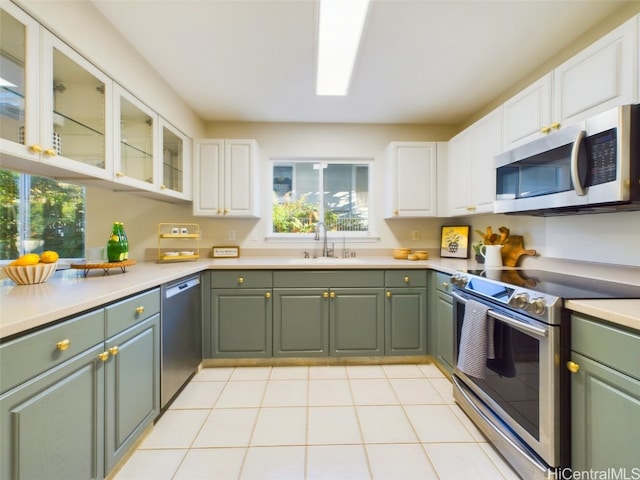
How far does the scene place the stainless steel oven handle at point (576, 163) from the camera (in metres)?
1.25

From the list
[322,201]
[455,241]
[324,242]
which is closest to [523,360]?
[455,241]

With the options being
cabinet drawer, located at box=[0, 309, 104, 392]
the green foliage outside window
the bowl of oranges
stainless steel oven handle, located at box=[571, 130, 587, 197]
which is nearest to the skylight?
stainless steel oven handle, located at box=[571, 130, 587, 197]

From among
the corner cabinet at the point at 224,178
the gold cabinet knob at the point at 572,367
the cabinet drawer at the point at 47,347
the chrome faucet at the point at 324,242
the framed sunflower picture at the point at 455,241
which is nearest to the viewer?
the cabinet drawer at the point at 47,347

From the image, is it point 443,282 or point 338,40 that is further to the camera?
point 443,282

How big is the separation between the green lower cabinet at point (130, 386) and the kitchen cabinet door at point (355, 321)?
131 cm

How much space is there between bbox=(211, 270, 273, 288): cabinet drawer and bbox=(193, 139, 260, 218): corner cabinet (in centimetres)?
66

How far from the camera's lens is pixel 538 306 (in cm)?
115

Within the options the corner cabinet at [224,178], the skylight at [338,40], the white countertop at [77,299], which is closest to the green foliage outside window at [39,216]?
the white countertop at [77,299]

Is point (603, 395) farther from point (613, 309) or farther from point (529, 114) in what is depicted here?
point (529, 114)

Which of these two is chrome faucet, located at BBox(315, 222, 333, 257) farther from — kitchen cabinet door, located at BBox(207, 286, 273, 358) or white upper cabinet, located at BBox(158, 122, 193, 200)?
white upper cabinet, located at BBox(158, 122, 193, 200)

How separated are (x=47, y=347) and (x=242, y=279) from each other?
1429 mm

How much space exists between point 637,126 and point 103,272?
9.44 ft

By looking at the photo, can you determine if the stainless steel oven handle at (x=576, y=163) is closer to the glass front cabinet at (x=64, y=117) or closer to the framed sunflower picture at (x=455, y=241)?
the framed sunflower picture at (x=455, y=241)

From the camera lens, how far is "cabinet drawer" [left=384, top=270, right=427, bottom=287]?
2.38 meters
